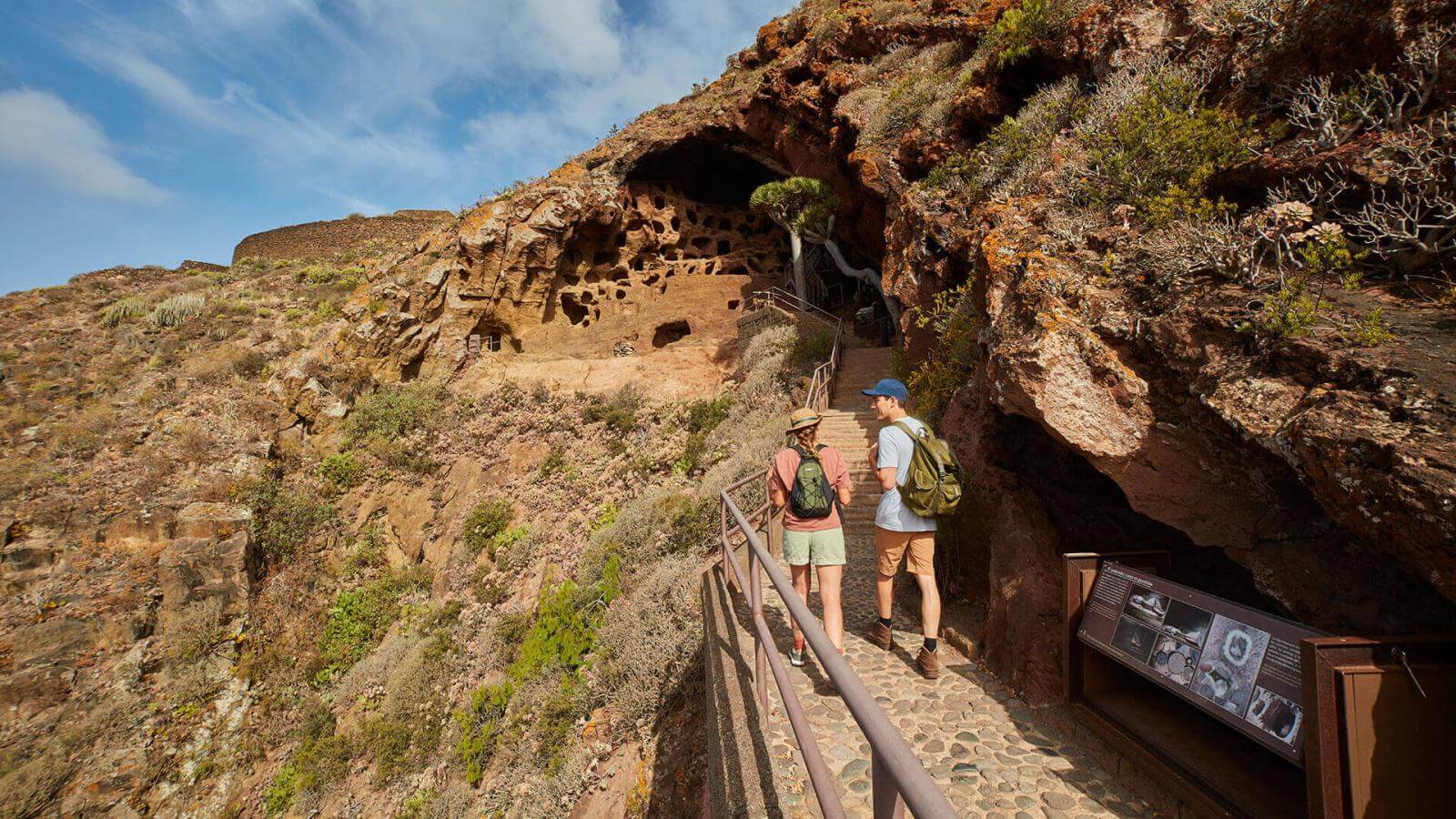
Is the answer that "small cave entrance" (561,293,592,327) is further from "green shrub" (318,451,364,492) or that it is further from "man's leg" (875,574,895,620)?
"man's leg" (875,574,895,620)

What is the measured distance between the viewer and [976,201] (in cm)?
681

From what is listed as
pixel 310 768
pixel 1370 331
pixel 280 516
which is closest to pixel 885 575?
pixel 1370 331

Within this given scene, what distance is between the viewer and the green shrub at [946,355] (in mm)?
5820

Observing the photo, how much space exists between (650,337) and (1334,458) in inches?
645

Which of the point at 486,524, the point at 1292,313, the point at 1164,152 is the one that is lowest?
the point at 486,524

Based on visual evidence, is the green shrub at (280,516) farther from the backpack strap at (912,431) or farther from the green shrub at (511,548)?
the backpack strap at (912,431)

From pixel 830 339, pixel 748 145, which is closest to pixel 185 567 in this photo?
pixel 830 339

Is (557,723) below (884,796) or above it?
below

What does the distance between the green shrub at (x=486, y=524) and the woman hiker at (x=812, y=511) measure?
32.0ft

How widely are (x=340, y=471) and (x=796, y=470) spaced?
13.9 meters

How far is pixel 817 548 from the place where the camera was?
3.86 meters

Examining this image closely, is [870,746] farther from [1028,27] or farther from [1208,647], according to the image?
[1028,27]

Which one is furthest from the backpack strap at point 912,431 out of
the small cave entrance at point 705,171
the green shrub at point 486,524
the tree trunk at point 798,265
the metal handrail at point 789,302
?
the small cave entrance at point 705,171

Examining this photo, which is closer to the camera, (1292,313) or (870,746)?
(870,746)
